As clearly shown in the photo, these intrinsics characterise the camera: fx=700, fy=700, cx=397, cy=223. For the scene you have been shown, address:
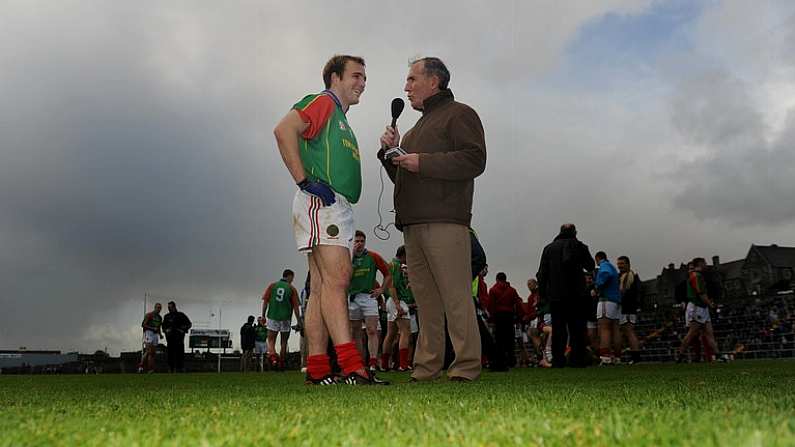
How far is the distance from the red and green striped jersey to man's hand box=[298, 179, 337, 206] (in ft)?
0.32

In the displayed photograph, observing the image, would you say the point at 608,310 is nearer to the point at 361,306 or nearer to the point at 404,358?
the point at 404,358

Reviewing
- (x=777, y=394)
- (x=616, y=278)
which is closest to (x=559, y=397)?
(x=777, y=394)

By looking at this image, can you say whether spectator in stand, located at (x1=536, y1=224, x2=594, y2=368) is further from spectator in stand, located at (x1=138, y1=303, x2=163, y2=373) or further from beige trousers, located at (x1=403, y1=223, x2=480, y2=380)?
spectator in stand, located at (x1=138, y1=303, x2=163, y2=373)

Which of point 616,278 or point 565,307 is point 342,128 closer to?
point 565,307

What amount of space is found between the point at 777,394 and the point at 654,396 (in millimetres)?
513

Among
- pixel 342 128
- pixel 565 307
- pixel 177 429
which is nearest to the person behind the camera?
pixel 177 429

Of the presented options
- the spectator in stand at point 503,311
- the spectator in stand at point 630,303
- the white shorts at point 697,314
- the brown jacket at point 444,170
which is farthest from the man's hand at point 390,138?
the white shorts at point 697,314

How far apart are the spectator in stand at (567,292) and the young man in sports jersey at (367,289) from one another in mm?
2534

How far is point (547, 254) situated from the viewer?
10797 mm

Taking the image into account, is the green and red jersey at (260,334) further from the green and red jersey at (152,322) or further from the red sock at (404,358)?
the red sock at (404,358)

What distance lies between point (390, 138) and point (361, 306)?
6.58 m

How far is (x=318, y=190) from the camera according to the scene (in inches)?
175

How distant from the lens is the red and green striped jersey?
15.3 feet

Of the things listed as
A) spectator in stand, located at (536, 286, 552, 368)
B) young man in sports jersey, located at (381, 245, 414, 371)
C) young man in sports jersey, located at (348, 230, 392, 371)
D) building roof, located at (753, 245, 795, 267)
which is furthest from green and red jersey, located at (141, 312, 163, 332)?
building roof, located at (753, 245, 795, 267)
